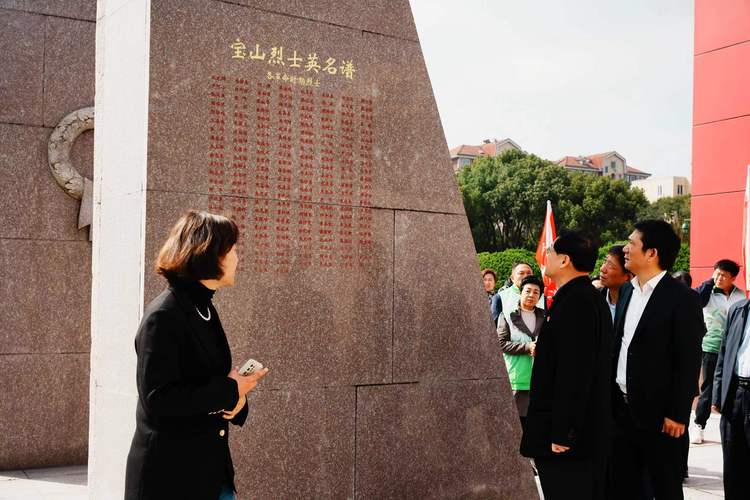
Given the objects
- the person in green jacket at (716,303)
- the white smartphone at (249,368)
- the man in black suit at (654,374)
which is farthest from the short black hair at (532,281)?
the white smartphone at (249,368)

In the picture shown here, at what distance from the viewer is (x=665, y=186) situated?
231ft

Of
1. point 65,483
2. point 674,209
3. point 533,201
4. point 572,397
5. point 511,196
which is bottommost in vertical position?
point 65,483

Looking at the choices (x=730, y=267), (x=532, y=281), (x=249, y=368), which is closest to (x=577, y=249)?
(x=249, y=368)

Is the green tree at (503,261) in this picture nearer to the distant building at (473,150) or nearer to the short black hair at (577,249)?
the short black hair at (577,249)

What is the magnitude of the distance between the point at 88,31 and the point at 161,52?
2645 mm

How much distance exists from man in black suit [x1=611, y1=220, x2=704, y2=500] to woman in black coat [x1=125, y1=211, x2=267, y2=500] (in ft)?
6.47

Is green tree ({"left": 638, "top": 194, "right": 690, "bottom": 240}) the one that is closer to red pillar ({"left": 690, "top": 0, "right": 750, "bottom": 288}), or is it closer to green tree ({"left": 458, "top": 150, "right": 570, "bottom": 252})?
green tree ({"left": 458, "top": 150, "right": 570, "bottom": 252})

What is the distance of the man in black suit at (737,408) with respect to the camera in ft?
13.3

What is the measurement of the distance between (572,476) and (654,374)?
0.64 m

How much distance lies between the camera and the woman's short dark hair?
233 centimetres

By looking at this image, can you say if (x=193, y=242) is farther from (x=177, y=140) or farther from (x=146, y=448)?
(x=177, y=140)

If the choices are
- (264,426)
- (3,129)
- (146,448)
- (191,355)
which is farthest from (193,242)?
(3,129)

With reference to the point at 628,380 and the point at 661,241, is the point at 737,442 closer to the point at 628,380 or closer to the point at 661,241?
the point at 628,380

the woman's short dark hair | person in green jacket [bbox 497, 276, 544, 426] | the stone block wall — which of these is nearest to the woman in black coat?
the woman's short dark hair
